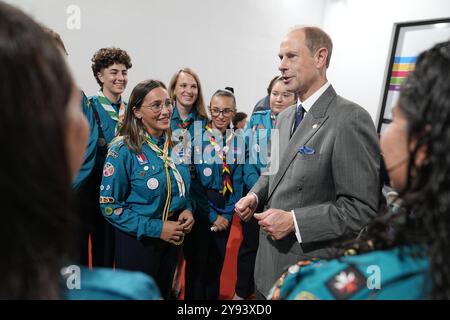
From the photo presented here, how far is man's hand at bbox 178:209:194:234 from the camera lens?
6.37 ft

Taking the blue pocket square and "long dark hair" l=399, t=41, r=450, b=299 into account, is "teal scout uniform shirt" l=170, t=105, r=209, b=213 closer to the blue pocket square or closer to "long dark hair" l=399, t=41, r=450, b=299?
the blue pocket square

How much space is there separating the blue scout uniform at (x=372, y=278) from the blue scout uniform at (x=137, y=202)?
4.16 feet

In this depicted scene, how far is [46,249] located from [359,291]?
487mm

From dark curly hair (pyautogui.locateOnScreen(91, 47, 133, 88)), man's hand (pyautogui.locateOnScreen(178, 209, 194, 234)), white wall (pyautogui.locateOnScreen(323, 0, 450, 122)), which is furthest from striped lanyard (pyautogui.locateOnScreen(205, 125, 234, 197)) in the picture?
white wall (pyautogui.locateOnScreen(323, 0, 450, 122))

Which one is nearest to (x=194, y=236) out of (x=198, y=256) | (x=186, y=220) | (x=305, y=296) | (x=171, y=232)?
(x=198, y=256)

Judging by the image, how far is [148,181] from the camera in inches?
70.2

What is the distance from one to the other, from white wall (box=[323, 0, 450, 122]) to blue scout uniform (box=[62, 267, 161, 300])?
13.9 ft

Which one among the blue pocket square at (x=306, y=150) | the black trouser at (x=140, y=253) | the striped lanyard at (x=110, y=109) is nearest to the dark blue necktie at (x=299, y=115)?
the blue pocket square at (x=306, y=150)

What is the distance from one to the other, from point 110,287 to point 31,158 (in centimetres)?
23

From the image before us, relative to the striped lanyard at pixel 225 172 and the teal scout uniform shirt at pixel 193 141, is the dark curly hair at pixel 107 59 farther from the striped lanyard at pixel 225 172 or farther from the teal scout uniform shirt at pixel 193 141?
the striped lanyard at pixel 225 172

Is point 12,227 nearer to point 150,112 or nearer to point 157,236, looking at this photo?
point 157,236

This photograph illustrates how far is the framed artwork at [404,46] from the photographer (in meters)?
3.72

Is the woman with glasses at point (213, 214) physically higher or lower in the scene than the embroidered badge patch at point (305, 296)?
lower

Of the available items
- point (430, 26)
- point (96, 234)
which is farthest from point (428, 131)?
point (430, 26)
